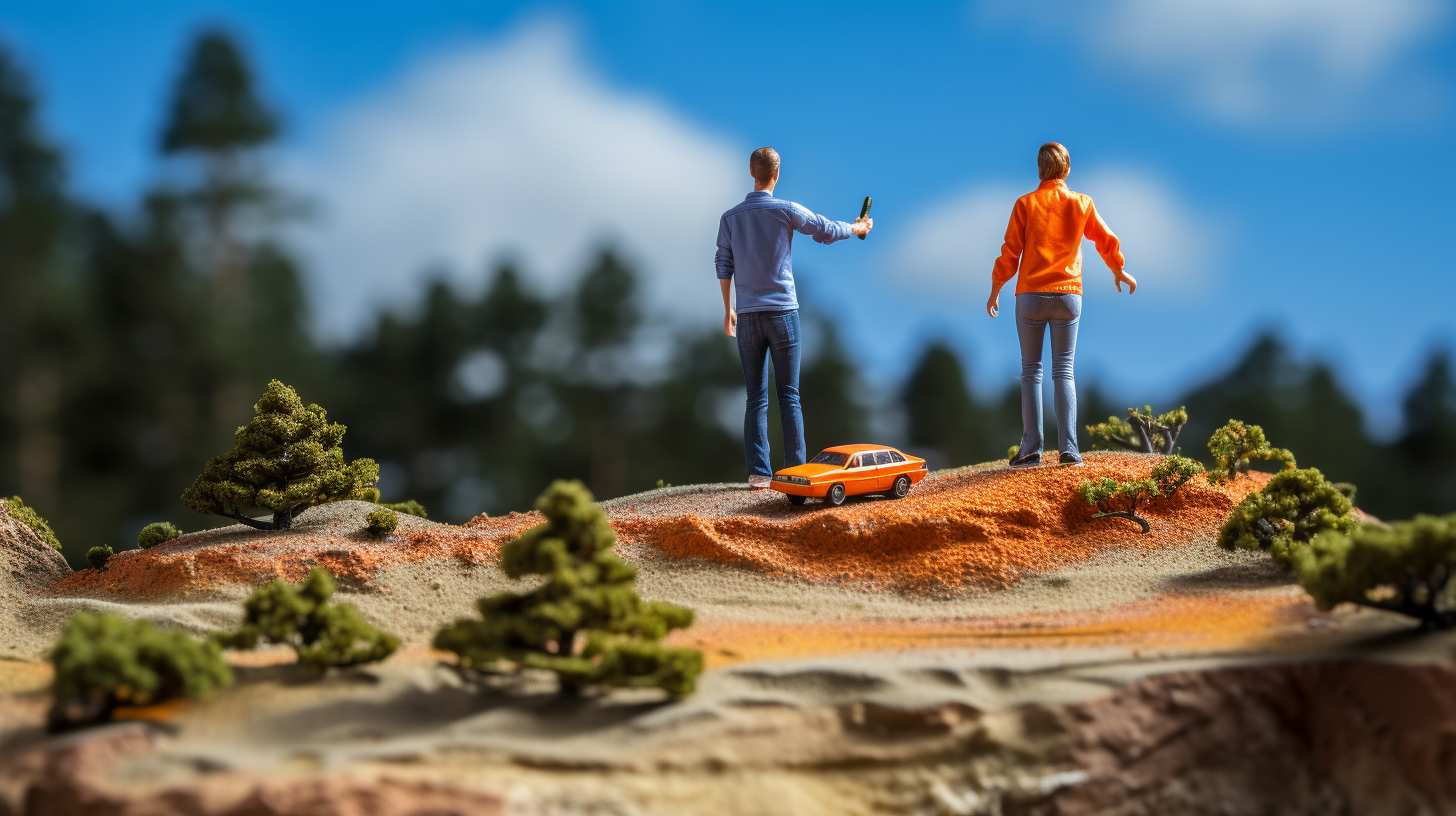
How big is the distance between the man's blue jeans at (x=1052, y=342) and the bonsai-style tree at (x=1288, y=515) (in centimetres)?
269

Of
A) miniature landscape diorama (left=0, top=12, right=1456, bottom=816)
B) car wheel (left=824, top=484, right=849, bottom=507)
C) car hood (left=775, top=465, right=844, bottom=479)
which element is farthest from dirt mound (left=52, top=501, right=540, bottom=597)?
car wheel (left=824, top=484, right=849, bottom=507)

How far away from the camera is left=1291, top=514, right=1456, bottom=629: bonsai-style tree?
31.1ft

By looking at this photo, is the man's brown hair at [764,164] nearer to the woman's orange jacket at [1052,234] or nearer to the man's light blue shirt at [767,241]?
the man's light blue shirt at [767,241]

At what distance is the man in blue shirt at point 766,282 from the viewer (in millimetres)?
14781

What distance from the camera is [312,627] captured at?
10133 millimetres

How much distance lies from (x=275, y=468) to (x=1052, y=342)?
33.7ft

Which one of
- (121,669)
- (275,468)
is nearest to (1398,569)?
(121,669)

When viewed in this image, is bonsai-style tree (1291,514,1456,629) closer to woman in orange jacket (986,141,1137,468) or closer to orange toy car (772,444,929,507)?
woman in orange jacket (986,141,1137,468)

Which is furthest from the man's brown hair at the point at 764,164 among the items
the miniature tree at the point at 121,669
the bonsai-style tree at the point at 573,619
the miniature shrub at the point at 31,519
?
the miniature shrub at the point at 31,519

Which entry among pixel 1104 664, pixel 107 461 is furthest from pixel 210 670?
pixel 107 461

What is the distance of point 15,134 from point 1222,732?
87.2 ft

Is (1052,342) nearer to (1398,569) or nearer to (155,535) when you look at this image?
(1398,569)

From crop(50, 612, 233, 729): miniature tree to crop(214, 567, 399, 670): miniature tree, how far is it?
1.49 feet

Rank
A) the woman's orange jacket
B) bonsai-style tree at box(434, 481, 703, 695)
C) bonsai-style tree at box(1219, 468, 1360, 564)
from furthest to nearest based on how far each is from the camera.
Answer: the woman's orange jacket → bonsai-style tree at box(1219, 468, 1360, 564) → bonsai-style tree at box(434, 481, 703, 695)
